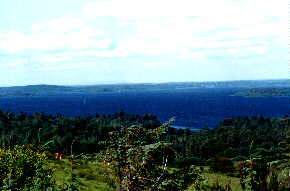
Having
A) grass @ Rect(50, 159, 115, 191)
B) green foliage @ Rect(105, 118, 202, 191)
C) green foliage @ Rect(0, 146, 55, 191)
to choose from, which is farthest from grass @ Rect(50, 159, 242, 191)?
green foliage @ Rect(105, 118, 202, 191)

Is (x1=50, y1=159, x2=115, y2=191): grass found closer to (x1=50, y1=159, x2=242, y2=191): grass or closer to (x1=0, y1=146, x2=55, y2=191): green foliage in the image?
(x1=50, y1=159, x2=242, y2=191): grass

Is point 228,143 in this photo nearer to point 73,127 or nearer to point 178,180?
point 73,127

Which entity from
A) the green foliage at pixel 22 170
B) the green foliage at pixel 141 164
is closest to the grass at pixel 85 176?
the green foliage at pixel 22 170

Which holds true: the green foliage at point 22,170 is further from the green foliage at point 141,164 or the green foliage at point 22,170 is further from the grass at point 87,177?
the grass at point 87,177

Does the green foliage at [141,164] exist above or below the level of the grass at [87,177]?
above

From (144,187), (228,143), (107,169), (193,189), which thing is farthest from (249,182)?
(228,143)

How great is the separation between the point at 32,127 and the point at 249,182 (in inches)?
3033

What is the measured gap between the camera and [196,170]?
9789 millimetres

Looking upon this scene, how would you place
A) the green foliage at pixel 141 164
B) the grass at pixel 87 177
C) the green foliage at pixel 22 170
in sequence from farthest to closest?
the grass at pixel 87 177, the green foliage at pixel 22 170, the green foliage at pixel 141 164

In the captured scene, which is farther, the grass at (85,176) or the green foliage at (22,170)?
the grass at (85,176)

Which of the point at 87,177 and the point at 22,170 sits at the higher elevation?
the point at 22,170

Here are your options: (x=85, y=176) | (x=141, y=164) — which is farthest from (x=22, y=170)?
(x=85, y=176)

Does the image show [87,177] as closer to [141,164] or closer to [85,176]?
[85,176]

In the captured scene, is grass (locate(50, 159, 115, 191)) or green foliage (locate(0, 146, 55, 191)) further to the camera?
grass (locate(50, 159, 115, 191))
